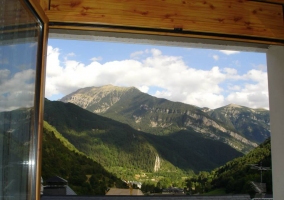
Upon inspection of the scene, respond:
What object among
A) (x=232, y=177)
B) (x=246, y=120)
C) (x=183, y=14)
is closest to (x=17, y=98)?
(x=183, y=14)

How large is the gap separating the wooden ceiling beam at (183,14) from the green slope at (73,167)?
4324 millimetres

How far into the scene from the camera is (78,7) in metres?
1.80

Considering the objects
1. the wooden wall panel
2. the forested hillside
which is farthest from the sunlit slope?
the wooden wall panel

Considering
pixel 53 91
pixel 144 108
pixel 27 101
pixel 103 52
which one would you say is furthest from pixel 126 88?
pixel 27 101

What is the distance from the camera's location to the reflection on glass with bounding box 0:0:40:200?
3.81 ft

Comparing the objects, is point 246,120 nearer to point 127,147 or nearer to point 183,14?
point 127,147

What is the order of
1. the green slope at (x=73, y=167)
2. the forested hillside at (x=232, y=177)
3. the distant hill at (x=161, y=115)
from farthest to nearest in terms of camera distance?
1. the distant hill at (x=161, y=115)
2. the forested hillside at (x=232, y=177)
3. the green slope at (x=73, y=167)

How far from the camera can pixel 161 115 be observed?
679cm

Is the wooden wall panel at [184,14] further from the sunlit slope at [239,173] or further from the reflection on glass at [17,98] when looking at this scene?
the sunlit slope at [239,173]

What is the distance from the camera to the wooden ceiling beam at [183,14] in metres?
1.80

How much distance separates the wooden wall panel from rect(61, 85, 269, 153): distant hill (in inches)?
181

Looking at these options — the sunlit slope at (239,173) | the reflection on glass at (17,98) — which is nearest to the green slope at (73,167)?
the sunlit slope at (239,173)

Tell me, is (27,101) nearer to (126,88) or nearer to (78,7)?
(78,7)

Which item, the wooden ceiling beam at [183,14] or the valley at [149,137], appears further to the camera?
the valley at [149,137]
